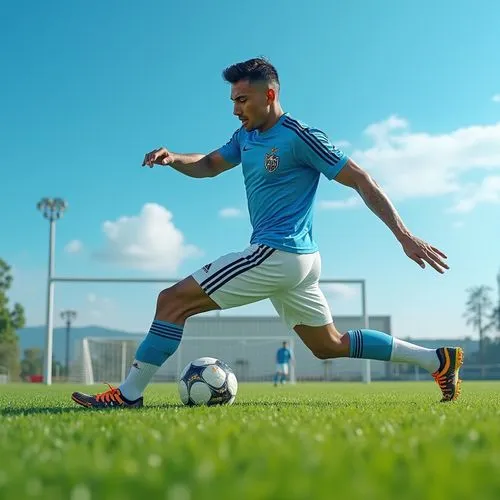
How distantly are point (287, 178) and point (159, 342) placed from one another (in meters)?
1.48

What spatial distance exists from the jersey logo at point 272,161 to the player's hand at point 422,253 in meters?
1.05

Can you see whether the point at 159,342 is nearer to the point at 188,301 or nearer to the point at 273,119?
the point at 188,301

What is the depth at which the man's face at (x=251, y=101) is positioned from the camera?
4.81m

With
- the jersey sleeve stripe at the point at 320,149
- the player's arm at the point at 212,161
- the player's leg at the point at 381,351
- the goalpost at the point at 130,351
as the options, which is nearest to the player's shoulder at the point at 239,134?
the player's arm at the point at 212,161

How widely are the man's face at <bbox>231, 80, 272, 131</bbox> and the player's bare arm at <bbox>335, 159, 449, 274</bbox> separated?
764 mm

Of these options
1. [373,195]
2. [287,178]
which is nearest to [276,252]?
[287,178]

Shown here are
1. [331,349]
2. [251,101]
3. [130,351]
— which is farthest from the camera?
[130,351]

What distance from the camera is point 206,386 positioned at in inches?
196

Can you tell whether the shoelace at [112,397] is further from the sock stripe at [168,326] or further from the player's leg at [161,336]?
the sock stripe at [168,326]

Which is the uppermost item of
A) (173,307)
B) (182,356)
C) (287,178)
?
(287,178)

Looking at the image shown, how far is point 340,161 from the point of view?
4.57 metres

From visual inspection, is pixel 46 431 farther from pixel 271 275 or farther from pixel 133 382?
pixel 271 275

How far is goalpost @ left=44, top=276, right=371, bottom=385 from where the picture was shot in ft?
62.1

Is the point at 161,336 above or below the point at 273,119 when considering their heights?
below
